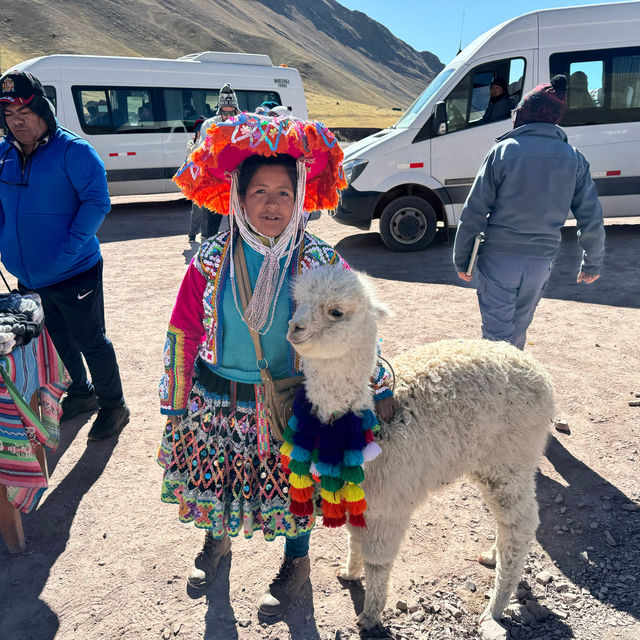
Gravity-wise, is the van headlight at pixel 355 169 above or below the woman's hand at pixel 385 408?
above

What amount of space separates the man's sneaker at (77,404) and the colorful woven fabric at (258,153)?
251cm

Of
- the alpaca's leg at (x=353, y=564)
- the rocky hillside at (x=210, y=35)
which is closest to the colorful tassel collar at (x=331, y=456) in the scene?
the alpaca's leg at (x=353, y=564)

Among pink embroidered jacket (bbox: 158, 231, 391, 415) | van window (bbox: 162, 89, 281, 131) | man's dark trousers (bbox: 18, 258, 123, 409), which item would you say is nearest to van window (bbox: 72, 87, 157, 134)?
van window (bbox: 162, 89, 281, 131)

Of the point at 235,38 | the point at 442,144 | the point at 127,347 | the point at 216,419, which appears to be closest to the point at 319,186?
the point at 216,419

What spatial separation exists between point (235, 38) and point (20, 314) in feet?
496

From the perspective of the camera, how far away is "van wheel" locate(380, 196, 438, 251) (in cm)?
778

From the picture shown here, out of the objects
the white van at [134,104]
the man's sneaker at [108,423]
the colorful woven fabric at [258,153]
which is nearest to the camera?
the colorful woven fabric at [258,153]

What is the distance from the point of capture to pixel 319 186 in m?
2.22

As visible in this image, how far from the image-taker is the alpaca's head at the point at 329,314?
175 cm

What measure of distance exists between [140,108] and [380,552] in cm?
1247

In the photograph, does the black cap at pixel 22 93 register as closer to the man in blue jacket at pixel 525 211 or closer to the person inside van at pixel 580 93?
the man in blue jacket at pixel 525 211

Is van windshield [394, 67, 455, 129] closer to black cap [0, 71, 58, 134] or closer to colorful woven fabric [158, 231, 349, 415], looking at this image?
black cap [0, 71, 58, 134]

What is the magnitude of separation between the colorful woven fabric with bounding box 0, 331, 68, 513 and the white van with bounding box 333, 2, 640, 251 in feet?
19.0

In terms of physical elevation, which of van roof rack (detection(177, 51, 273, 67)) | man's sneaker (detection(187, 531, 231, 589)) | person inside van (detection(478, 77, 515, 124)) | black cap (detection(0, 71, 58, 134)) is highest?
van roof rack (detection(177, 51, 273, 67))
